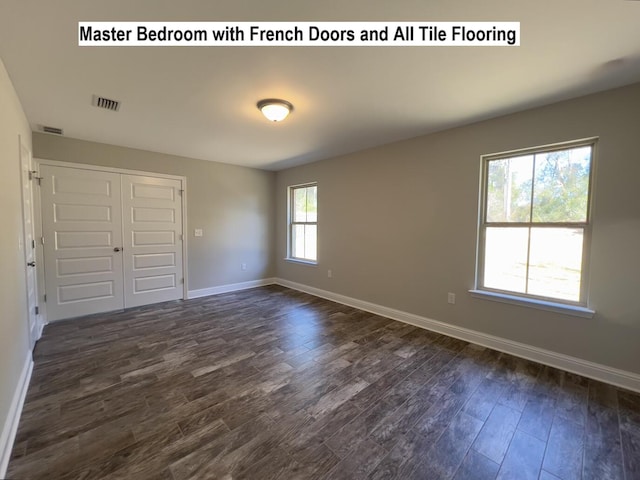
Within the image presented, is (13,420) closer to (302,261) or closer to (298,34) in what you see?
(298,34)

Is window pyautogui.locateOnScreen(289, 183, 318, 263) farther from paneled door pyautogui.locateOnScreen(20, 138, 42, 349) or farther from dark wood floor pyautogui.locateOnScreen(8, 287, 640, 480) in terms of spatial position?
paneled door pyautogui.locateOnScreen(20, 138, 42, 349)

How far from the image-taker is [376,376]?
2.30 metres

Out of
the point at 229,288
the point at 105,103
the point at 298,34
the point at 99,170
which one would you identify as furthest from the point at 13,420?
the point at 229,288

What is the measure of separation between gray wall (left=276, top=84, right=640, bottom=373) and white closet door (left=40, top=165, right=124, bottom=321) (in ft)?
9.79

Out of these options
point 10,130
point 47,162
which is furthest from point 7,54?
point 47,162

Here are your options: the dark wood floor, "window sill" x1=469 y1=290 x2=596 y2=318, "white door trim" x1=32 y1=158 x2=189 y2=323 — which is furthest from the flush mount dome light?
"window sill" x1=469 y1=290 x2=596 y2=318

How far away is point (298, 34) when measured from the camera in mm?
1629

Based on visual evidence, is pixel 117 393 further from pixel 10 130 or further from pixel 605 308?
pixel 605 308

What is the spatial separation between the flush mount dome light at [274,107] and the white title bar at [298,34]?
731 mm

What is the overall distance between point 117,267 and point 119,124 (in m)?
2.07

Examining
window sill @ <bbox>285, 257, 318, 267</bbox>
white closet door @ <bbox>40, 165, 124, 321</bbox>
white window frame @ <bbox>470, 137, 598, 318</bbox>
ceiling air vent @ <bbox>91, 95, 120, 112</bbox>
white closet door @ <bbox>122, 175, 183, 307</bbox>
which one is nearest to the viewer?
white window frame @ <bbox>470, 137, 598, 318</bbox>

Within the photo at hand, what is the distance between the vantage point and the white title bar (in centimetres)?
159

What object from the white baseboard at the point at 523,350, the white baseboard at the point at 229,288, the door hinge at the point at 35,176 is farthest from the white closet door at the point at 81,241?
the white baseboard at the point at 523,350

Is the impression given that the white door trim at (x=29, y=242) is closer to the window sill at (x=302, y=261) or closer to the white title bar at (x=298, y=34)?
the white title bar at (x=298, y=34)
